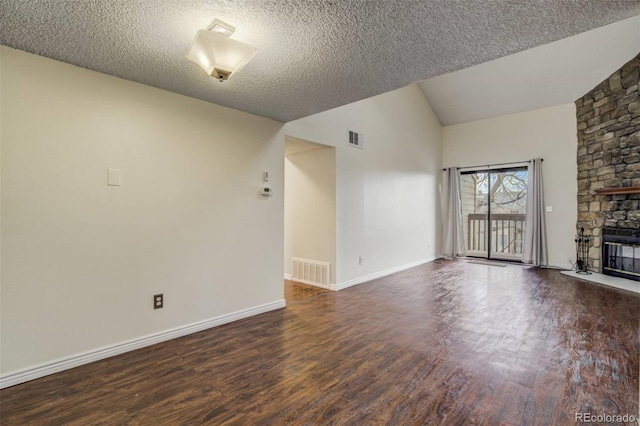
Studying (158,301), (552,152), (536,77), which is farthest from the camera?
(552,152)

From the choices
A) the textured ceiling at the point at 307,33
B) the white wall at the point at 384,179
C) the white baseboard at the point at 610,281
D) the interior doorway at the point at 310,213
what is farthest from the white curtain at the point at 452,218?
the textured ceiling at the point at 307,33

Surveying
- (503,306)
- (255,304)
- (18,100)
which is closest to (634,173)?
(503,306)

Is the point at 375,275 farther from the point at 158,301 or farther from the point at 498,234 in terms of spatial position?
the point at 498,234

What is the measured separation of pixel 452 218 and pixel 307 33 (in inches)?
256

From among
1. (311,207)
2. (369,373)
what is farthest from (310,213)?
(369,373)

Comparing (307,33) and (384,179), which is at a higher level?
(307,33)

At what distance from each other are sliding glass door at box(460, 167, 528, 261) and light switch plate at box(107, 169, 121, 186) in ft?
23.4

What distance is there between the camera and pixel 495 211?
7.11 meters

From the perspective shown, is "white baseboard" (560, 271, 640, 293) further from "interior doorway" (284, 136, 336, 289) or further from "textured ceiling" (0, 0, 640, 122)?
"textured ceiling" (0, 0, 640, 122)

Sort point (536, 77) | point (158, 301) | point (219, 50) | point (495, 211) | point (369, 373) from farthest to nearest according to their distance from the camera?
point (495, 211)
point (536, 77)
point (158, 301)
point (369, 373)
point (219, 50)

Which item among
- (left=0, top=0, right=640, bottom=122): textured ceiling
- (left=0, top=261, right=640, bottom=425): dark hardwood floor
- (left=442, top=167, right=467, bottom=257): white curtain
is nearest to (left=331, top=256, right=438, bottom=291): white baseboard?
(left=442, top=167, right=467, bottom=257): white curtain

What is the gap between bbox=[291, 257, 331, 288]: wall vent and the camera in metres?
4.66

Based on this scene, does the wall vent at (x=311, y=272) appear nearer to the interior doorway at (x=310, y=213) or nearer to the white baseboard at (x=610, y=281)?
the interior doorway at (x=310, y=213)

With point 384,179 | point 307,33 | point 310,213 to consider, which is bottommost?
point 310,213
